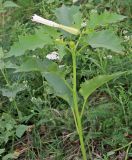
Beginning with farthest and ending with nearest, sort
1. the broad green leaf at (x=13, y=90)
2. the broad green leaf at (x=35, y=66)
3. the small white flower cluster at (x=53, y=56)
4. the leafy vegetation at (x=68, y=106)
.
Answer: the small white flower cluster at (x=53, y=56) → the broad green leaf at (x=13, y=90) → the leafy vegetation at (x=68, y=106) → the broad green leaf at (x=35, y=66)

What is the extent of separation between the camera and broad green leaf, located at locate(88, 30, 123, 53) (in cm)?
173

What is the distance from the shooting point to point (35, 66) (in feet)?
6.14

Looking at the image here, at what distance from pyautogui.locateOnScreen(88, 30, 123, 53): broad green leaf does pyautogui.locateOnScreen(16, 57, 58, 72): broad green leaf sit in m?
0.19

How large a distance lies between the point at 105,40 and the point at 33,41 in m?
0.29

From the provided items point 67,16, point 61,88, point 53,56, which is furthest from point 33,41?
point 53,56

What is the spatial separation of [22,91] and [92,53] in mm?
508

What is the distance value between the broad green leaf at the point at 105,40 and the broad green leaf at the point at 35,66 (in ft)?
0.63

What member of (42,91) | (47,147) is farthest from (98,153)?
(42,91)

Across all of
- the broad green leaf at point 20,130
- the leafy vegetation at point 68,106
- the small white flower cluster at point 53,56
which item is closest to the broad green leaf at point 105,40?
the leafy vegetation at point 68,106

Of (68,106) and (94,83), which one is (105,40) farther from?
(68,106)

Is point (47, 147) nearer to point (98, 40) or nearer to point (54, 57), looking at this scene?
point (54, 57)

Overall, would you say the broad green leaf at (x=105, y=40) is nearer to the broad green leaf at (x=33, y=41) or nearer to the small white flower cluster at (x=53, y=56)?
the broad green leaf at (x=33, y=41)

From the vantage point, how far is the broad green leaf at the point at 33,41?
1759mm

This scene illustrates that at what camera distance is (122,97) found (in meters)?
2.38
